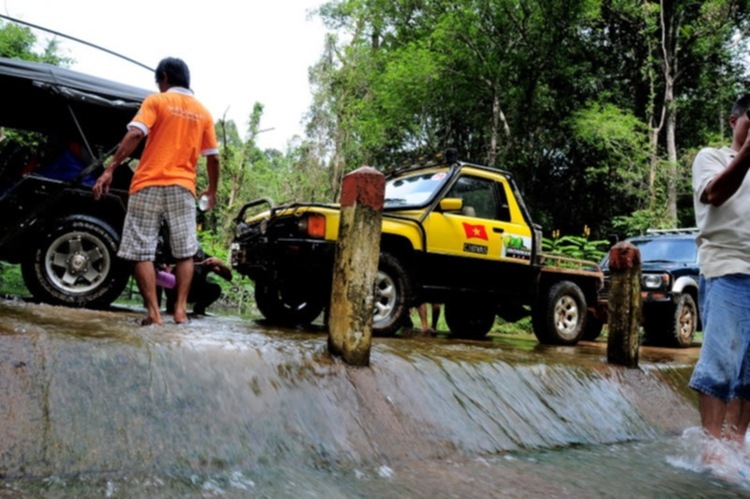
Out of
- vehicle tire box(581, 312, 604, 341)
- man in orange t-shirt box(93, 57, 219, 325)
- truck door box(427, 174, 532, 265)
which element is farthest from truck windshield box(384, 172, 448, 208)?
vehicle tire box(581, 312, 604, 341)

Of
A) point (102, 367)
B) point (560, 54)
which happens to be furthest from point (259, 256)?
point (560, 54)

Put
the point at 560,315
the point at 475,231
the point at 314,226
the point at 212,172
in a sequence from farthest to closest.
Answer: the point at 560,315, the point at 475,231, the point at 314,226, the point at 212,172

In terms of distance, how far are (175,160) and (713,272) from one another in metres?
3.64

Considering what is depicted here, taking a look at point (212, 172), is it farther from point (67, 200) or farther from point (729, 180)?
point (729, 180)

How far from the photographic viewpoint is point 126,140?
13.6 feet

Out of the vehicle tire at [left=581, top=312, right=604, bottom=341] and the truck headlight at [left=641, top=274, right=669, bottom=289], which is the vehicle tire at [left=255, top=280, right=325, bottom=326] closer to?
the truck headlight at [left=641, top=274, right=669, bottom=289]

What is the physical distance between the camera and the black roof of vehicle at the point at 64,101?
17.5ft

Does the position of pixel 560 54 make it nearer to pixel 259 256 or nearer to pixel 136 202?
pixel 259 256

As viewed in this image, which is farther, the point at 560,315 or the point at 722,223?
the point at 560,315

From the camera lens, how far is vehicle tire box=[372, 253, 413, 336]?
5.82 m

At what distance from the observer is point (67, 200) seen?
515 cm

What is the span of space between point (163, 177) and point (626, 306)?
4437 mm

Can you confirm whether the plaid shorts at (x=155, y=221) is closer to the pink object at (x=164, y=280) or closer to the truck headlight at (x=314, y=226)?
the truck headlight at (x=314, y=226)

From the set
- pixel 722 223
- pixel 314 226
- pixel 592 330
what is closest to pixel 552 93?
pixel 592 330
